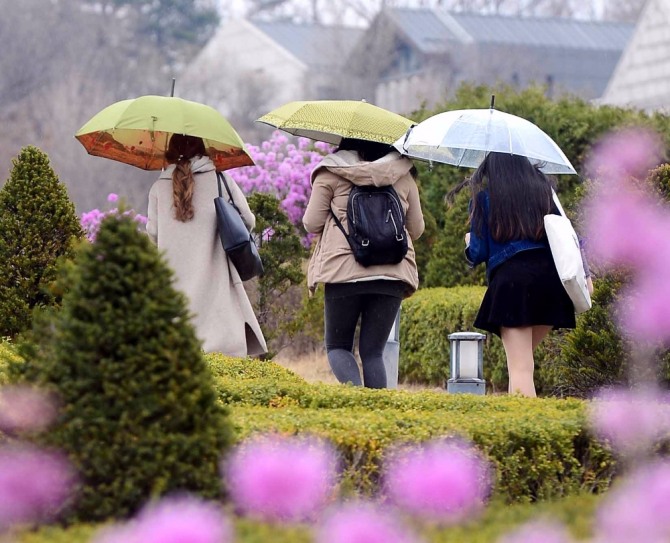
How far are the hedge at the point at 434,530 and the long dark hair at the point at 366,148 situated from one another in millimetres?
3647

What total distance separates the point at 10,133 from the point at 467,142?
28.3m

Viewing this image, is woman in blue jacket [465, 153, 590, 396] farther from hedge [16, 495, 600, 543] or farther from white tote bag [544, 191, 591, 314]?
hedge [16, 495, 600, 543]

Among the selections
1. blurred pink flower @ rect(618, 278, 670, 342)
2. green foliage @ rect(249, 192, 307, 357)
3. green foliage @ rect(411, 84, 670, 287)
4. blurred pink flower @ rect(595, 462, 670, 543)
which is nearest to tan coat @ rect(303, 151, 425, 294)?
green foliage @ rect(249, 192, 307, 357)

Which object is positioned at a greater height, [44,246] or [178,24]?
[178,24]

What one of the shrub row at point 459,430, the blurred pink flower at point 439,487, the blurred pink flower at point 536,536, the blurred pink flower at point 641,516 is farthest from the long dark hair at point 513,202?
the blurred pink flower at point 536,536

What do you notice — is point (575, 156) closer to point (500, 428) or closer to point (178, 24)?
point (500, 428)

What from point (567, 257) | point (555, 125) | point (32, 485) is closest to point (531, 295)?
point (567, 257)

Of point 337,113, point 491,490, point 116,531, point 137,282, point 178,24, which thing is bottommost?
point 491,490

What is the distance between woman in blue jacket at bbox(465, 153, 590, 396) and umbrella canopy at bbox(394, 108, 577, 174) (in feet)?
0.70

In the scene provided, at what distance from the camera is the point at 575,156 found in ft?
43.4

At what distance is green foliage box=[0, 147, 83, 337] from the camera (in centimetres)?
812

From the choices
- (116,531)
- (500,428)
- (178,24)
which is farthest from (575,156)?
(178,24)

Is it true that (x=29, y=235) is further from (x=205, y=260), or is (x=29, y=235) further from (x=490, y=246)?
(x=490, y=246)

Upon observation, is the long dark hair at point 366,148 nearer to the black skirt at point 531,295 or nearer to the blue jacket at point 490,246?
the blue jacket at point 490,246
